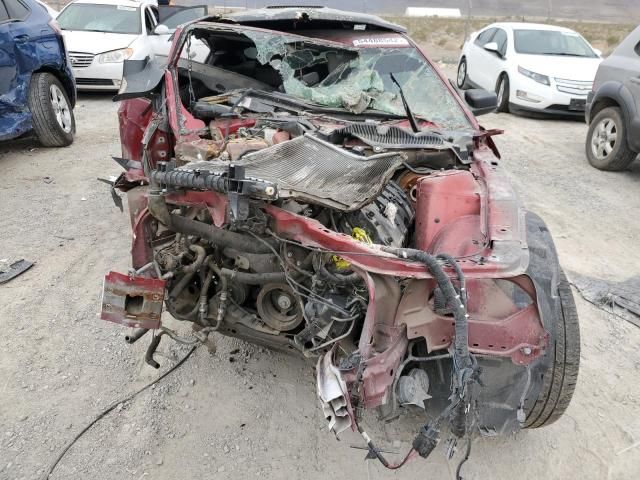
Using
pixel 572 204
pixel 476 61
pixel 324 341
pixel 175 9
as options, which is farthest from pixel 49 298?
pixel 476 61

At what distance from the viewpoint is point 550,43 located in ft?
30.9

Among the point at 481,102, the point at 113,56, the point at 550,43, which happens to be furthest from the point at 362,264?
the point at 550,43

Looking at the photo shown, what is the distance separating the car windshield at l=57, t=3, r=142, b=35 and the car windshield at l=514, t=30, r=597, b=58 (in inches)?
264

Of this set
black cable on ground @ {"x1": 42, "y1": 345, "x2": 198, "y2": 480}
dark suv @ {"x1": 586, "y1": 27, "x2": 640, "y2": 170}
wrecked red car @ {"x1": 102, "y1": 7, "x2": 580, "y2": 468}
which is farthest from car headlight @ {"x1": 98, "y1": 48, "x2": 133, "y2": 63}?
dark suv @ {"x1": 586, "y1": 27, "x2": 640, "y2": 170}

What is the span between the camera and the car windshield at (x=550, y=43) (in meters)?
9.29

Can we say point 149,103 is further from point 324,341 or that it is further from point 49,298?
point 324,341

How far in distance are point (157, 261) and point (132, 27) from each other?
7983 mm

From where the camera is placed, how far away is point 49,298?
3686 mm

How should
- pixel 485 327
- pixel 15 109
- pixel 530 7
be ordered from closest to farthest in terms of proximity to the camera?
pixel 485 327, pixel 15 109, pixel 530 7

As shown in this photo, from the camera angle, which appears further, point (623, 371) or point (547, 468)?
point (623, 371)

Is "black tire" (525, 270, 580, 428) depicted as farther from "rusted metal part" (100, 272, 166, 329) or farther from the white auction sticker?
the white auction sticker

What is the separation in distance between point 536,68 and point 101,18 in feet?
24.7

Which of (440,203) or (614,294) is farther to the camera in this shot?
(614,294)

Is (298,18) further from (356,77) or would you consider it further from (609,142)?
(609,142)
